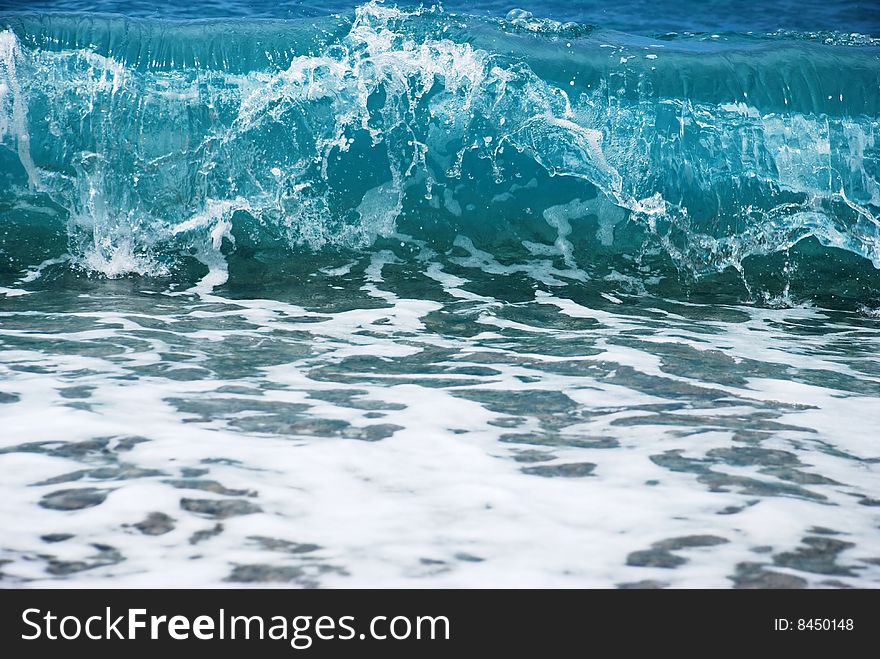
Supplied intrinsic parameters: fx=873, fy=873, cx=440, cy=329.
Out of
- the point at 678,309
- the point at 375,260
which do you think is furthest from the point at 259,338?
the point at 678,309

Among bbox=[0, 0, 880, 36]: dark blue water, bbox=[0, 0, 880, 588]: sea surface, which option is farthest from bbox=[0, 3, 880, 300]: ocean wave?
bbox=[0, 0, 880, 36]: dark blue water

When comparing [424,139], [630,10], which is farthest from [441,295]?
[630,10]

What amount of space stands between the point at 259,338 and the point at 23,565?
246 cm

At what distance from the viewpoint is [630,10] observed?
10031 millimetres

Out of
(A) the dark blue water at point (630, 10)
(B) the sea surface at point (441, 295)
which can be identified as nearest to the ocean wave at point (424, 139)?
(B) the sea surface at point (441, 295)

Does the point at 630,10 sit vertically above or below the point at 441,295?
above

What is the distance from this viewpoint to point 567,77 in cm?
757

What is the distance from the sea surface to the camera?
227 cm

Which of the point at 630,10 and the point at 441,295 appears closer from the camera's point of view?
the point at 441,295

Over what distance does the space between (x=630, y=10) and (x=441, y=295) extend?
5921mm

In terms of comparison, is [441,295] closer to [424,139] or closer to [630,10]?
[424,139]

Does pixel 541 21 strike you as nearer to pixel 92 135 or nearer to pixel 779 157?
pixel 779 157

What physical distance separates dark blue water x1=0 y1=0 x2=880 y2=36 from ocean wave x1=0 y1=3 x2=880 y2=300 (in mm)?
1802
